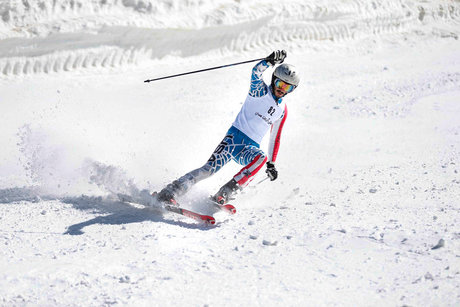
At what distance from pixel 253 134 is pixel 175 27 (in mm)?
5205

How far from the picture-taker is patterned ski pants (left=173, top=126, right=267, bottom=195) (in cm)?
591

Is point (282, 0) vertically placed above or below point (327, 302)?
above

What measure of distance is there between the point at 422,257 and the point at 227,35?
25.3 ft

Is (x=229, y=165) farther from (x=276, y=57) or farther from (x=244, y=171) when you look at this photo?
(x=276, y=57)

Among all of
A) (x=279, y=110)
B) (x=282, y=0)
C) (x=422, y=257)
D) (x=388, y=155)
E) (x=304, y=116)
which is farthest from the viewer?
(x=282, y=0)

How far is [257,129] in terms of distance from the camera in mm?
6273

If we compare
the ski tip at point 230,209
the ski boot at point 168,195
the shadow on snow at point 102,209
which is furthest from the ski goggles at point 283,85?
the shadow on snow at point 102,209

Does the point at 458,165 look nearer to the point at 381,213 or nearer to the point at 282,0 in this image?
the point at 381,213

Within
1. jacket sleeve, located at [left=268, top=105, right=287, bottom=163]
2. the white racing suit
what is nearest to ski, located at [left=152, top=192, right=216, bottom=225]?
the white racing suit

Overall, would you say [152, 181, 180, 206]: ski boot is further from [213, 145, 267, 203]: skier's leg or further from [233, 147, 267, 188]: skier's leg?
[233, 147, 267, 188]: skier's leg

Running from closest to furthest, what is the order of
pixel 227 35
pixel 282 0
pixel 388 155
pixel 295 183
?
pixel 295 183, pixel 388 155, pixel 227 35, pixel 282 0

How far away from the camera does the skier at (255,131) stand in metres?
6.00

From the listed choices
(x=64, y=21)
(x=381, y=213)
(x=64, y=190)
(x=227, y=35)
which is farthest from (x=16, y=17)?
(x=381, y=213)

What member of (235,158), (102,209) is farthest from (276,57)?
(102,209)
